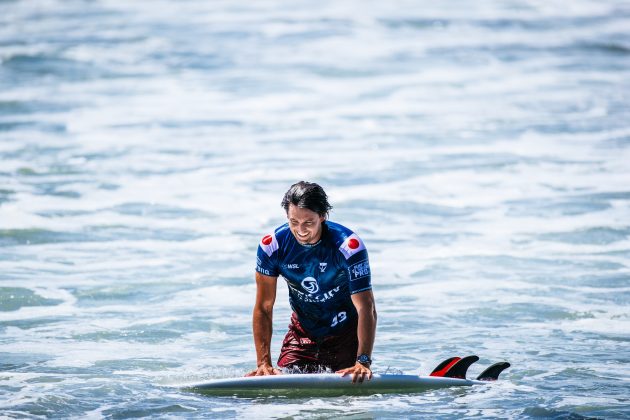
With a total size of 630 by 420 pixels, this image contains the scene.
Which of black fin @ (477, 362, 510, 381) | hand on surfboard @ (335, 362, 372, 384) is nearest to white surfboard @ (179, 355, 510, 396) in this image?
black fin @ (477, 362, 510, 381)

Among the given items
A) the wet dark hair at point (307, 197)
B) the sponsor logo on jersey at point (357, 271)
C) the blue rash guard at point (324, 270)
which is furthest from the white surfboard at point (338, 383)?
the wet dark hair at point (307, 197)

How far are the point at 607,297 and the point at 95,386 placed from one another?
4548mm

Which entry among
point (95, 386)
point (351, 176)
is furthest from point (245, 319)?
point (351, 176)

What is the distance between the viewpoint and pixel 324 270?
6.26 metres

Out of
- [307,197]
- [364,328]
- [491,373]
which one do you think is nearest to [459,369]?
[491,373]

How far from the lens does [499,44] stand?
87.2 ft

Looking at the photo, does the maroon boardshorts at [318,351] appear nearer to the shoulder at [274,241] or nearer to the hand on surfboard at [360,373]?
the hand on surfboard at [360,373]

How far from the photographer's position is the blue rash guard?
6.10m

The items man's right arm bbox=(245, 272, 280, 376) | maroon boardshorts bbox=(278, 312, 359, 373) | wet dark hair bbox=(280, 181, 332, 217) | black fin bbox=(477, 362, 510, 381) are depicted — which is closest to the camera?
wet dark hair bbox=(280, 181, 332, 217)

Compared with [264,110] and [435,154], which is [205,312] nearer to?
[435,154]

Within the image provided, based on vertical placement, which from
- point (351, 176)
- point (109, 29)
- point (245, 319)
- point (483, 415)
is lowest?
point (483, 415)

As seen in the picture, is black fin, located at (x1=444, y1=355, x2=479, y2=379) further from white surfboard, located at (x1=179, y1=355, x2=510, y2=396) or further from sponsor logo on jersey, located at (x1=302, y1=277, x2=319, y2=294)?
sponsor logo on jersey, located at (x1=302, y1=277, x2=319, y2=294)

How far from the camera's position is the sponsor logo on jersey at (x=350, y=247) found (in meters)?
6.09

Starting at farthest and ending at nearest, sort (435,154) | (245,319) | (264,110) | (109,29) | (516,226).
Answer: (109,29)
(264,110)
(435,154)
(516,226)
(245,319)
